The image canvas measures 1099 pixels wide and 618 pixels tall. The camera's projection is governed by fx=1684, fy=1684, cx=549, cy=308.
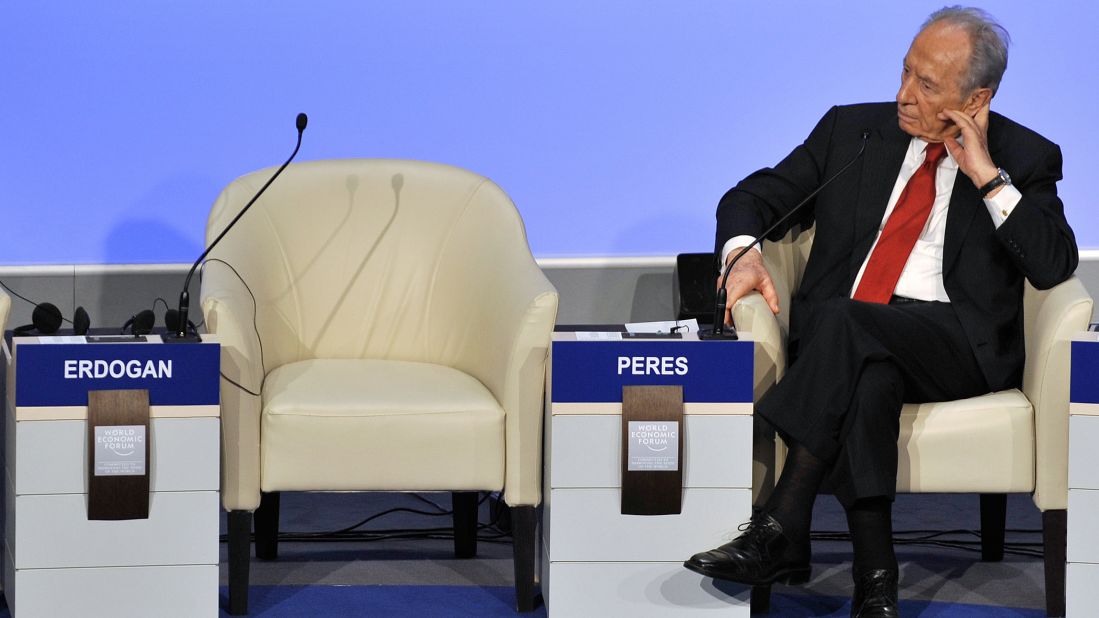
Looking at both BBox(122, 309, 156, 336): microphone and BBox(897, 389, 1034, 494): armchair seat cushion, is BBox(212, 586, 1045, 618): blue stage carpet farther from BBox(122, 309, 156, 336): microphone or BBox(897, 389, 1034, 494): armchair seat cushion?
BBox(122, 309, 156, 336): microphone

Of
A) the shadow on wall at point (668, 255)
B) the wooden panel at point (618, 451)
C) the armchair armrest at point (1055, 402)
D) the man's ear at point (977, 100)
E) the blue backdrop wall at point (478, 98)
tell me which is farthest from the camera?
the shadow on wall at point (668, 255)

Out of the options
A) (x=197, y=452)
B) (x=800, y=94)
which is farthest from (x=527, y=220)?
(x=197, y=452)

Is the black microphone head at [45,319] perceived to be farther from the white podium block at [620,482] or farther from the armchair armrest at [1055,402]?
the armchair armrest at [1055,402]

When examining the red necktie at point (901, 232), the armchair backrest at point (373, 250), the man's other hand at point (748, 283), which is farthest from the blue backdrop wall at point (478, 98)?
the man's other hand at point (748, 283)

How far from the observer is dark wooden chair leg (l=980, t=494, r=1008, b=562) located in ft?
12.0

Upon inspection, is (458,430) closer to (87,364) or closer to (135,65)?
(87,364)

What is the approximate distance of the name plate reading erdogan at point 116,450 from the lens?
117 inches

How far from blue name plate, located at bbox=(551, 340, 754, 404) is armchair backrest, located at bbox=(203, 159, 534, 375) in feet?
1.78

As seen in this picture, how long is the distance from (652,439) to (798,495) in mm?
296

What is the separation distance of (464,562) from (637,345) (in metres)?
0.79

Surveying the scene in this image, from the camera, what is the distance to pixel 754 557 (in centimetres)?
305

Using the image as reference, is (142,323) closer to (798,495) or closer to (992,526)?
(798,495)

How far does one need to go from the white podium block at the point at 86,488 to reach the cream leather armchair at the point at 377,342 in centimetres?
11

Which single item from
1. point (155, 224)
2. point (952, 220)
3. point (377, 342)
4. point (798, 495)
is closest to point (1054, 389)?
point (952, 220)
